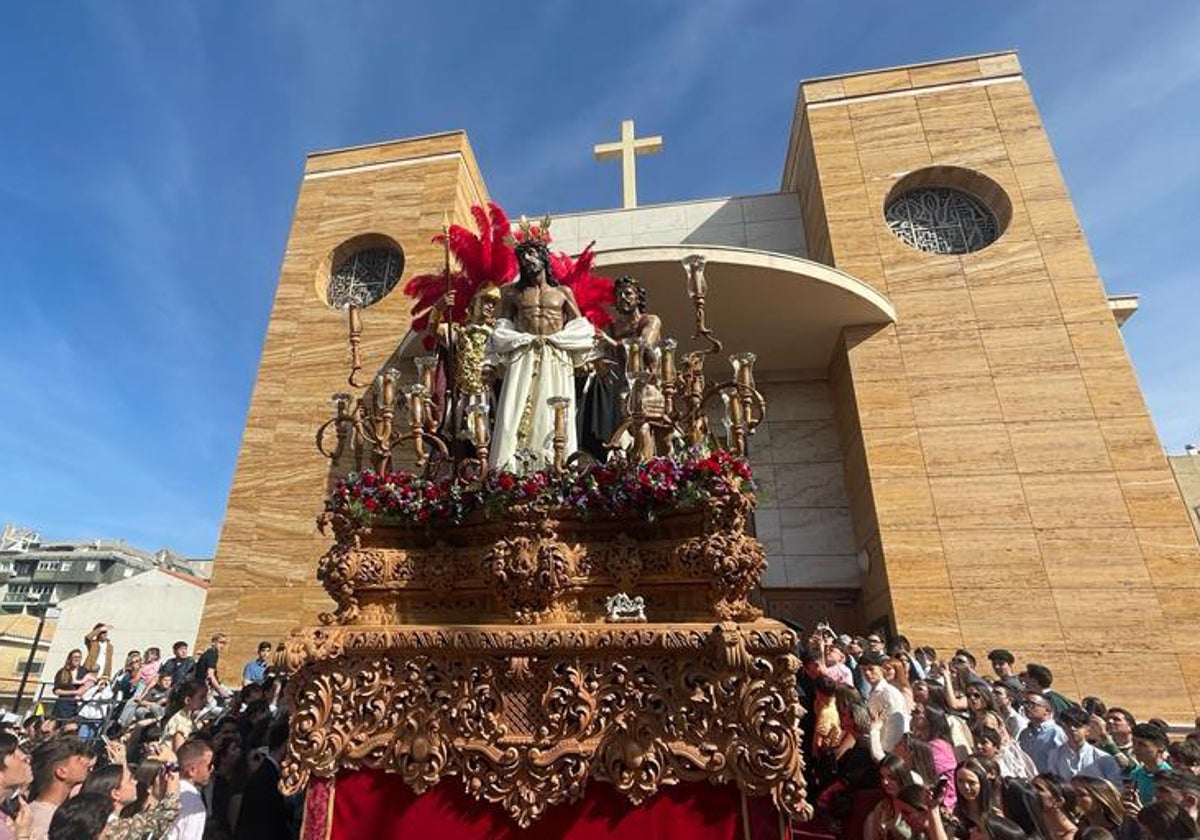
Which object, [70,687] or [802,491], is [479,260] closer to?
[802,491]

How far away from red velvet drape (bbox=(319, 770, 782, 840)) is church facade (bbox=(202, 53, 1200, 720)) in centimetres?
760

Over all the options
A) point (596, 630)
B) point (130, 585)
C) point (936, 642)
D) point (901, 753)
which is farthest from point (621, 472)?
point (130, 585)

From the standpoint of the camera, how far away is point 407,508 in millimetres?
4250

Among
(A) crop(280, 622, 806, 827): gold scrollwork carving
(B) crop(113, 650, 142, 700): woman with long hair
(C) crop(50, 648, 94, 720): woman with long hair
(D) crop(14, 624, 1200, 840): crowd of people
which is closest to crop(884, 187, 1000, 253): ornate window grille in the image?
(D) crop(14, 624, 1200, 840): crowd of people

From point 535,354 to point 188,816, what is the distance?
404cm

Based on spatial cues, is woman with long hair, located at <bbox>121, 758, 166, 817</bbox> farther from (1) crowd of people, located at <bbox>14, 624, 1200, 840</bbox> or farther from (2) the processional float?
(2) the processional float

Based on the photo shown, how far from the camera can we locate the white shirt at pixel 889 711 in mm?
4906

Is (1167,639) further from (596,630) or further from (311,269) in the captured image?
(311,269)

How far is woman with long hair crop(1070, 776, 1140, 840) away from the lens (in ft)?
12.5

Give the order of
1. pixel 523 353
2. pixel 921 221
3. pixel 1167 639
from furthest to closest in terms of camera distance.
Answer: pixel 921 221 → pixel 1167 639 → pixel 523 353

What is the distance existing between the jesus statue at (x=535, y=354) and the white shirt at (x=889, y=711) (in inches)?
122

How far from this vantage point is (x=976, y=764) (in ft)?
13.3

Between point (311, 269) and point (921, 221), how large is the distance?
12.8 m

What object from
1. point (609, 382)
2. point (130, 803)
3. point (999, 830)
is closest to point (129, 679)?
point (130, 803)
